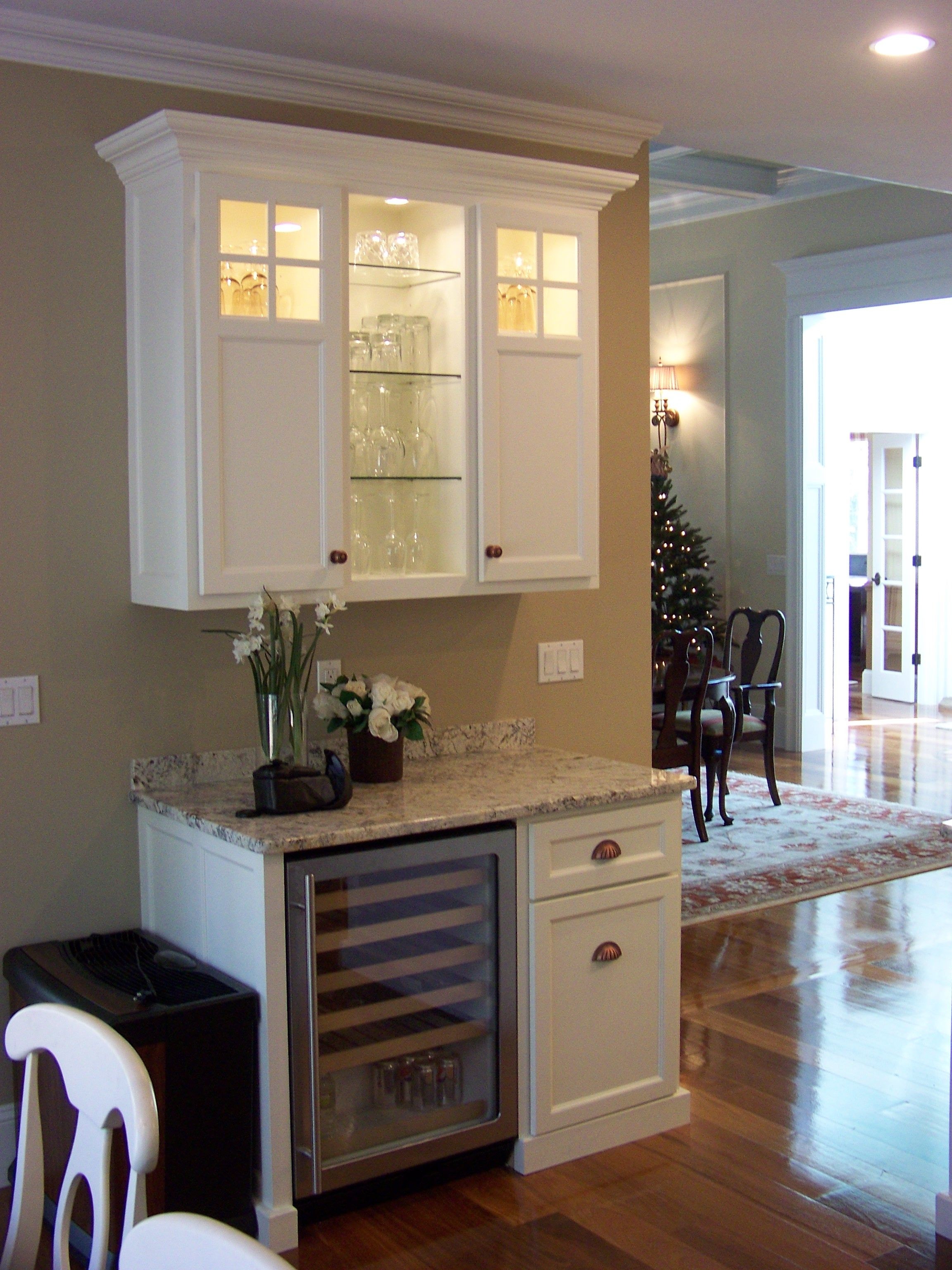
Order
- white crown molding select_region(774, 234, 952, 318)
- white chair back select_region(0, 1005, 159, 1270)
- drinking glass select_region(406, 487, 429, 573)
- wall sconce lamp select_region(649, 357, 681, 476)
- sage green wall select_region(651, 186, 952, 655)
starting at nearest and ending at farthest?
white chair back select_region(0, 1005, 159, 1270)
drinking glass select_region(406, 487, 429, 573)
white crown molding select_region(774, 234, 952, 318)
sage green wall select_region(651, 186, 952, 655)
wall sconce lamp select_region(649, 357, 681, 476)

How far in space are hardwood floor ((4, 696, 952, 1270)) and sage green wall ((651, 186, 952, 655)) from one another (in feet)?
13.3

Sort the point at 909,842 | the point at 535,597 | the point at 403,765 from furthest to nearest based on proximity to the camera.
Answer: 1. the point at 909,842
2. the point at 535,597
3. the point at 403,765

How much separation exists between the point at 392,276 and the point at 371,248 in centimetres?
9

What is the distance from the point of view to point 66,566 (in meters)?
3.21

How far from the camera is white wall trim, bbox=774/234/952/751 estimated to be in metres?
7.39

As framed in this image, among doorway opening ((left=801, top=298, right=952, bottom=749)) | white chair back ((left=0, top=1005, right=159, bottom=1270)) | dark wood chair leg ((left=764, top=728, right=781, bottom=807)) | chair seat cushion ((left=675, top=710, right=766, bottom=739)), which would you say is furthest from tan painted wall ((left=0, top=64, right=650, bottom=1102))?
doorway opening ((left=801, top=298, right=952, bottom=749))

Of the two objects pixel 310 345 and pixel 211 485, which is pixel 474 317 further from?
pixel 211 485

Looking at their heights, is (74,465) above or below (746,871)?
above

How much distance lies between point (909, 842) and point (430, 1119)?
12.4 feet

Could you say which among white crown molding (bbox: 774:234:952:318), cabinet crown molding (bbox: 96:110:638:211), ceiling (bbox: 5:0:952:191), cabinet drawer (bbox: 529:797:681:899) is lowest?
cabinet drawer (bbox: 529:797:681:899)

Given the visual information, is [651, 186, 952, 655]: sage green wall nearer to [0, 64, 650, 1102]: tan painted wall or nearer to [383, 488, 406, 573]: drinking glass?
[0, 64, 650, 1102]: tan painted wall

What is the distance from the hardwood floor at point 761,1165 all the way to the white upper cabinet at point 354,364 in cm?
141

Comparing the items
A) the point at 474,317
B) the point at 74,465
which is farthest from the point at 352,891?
the point at 474,317

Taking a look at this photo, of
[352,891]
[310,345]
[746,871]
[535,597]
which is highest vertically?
[310,345]
